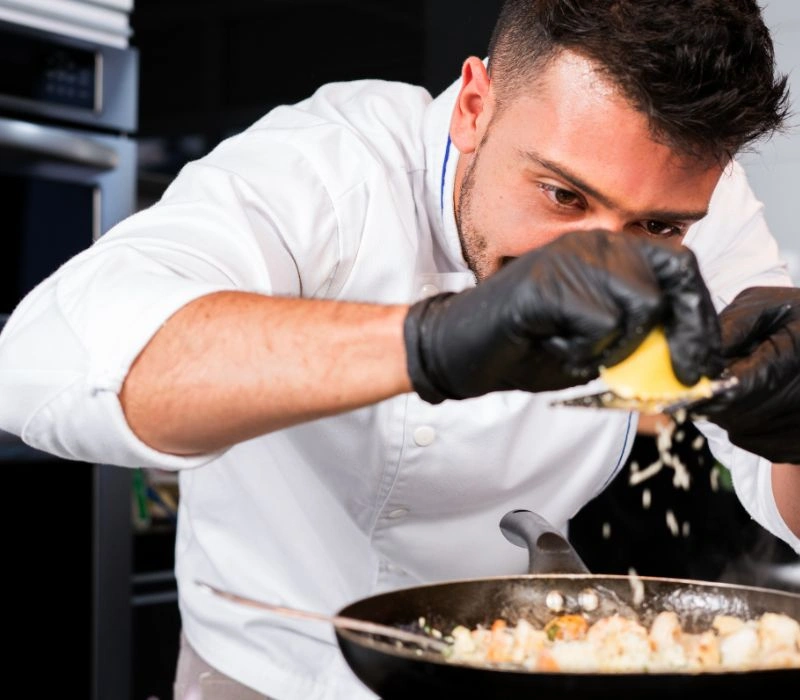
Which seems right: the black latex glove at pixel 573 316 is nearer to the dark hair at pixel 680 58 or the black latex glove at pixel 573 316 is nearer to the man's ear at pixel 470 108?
the dark hair at pixel 680 58

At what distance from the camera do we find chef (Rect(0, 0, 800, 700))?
2.97 ft

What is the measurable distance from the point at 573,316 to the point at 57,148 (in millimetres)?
1584

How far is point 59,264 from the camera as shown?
2.22 meters

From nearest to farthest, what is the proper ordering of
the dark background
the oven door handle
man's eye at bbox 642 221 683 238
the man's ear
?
man's eye at bbox 642 221 683 238 < the man's ear < the oven door handle < the dark background

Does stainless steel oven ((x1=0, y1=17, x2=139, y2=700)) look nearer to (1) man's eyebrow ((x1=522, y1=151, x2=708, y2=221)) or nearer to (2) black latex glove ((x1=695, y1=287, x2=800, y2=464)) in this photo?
(1) man's eyebrow ((x1=522, y1=151, x2=708, y2=221))

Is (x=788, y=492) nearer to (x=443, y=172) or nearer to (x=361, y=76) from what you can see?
(x=443, y=172)

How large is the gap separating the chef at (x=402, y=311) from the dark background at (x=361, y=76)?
1.01 m

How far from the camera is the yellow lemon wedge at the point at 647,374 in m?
0.88

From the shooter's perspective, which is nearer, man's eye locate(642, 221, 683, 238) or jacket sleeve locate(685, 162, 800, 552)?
man's eye locate(642, 221, 683, 238)

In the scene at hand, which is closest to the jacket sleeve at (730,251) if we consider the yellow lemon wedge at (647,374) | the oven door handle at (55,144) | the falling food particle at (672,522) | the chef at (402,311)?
the chef at (402,311)

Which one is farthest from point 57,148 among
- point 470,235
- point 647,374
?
point 647,374

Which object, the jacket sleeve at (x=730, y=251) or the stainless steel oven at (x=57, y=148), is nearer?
the jacket sleeve at (x=730, y=251)

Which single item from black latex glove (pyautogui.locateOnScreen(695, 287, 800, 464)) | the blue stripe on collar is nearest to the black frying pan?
black latex glove (pyautogui.locateOnScreen(695, 287, 800, 464))

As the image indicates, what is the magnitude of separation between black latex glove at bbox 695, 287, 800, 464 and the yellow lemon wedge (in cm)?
13
